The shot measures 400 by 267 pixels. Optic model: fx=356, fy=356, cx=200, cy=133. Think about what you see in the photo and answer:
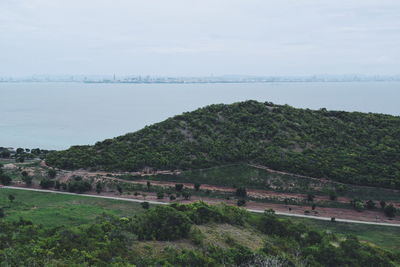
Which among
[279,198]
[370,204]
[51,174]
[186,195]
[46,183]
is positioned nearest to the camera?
[370,204]

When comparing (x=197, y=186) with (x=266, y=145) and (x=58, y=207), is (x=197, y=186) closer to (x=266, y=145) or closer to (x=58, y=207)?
(x=266, y=145)

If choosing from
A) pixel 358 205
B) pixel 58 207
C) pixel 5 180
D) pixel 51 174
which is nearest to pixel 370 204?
pixel 358 205

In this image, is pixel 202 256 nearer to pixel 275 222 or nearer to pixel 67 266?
pixel 67 266

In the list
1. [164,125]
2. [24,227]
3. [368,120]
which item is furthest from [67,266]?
[368,120]

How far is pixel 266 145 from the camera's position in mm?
50531

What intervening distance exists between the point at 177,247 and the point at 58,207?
18945 millimetres

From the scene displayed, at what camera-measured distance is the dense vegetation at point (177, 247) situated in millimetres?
17422

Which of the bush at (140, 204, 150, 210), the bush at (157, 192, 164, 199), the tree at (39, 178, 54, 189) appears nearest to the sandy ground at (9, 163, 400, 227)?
the bush at (157, 192, 164, 199)

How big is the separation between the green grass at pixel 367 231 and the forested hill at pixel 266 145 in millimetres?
8470

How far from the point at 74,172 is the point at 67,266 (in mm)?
31009

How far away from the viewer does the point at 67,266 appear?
52.0ft

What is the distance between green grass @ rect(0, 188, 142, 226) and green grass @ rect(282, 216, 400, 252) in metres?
17.4

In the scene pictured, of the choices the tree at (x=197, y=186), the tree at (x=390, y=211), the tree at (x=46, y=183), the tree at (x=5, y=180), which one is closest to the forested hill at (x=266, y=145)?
the tree at (x=390, y=211)

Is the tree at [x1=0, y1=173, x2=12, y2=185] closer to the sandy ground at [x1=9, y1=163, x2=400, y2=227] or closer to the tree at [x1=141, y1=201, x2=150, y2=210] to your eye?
the sandy ground at [x1=9, y1=163, x2=400, y2=227]
